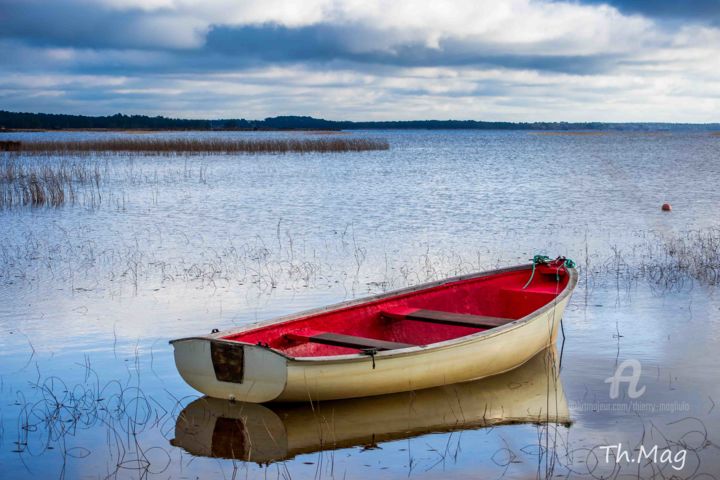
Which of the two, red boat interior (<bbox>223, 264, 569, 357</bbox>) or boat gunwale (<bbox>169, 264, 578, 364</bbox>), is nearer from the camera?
boat gunwale (<bbox>169, 264, 578, 364</bbox>)

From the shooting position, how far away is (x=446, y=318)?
742cm

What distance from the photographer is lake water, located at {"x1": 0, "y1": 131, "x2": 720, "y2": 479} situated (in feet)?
18.2

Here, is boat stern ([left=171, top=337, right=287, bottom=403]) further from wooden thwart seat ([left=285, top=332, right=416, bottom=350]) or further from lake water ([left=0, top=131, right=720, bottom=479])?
wooden thwart seat ([left=285, top=332, right=416, bottom=350])

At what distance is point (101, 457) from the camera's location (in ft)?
18.1

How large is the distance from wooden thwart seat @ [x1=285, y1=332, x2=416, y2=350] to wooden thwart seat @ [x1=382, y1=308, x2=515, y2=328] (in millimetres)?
755

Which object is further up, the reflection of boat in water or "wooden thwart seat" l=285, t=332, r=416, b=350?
"wooden thwart seat" l=285, t=332, r=416, b=350

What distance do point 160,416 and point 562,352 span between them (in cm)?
377

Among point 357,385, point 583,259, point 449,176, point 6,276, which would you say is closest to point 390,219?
point 583,259

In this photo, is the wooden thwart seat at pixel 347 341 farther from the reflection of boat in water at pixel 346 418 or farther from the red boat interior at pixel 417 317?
the reflection of boat in water at pixel 346 418

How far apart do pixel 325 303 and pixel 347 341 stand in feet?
11.0

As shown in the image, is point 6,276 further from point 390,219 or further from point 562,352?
point 390,219

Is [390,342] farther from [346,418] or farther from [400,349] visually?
[346,418]

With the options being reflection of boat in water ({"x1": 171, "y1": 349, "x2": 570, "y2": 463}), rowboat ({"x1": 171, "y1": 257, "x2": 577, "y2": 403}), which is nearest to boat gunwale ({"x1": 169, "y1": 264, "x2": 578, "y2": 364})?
rowboat ({"x1": 171, "y1": 257, "x2": 577, "y2": 403})

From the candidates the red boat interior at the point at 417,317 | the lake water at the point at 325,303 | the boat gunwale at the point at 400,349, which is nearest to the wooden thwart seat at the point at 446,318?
the red boat interior at the point at 417,317
